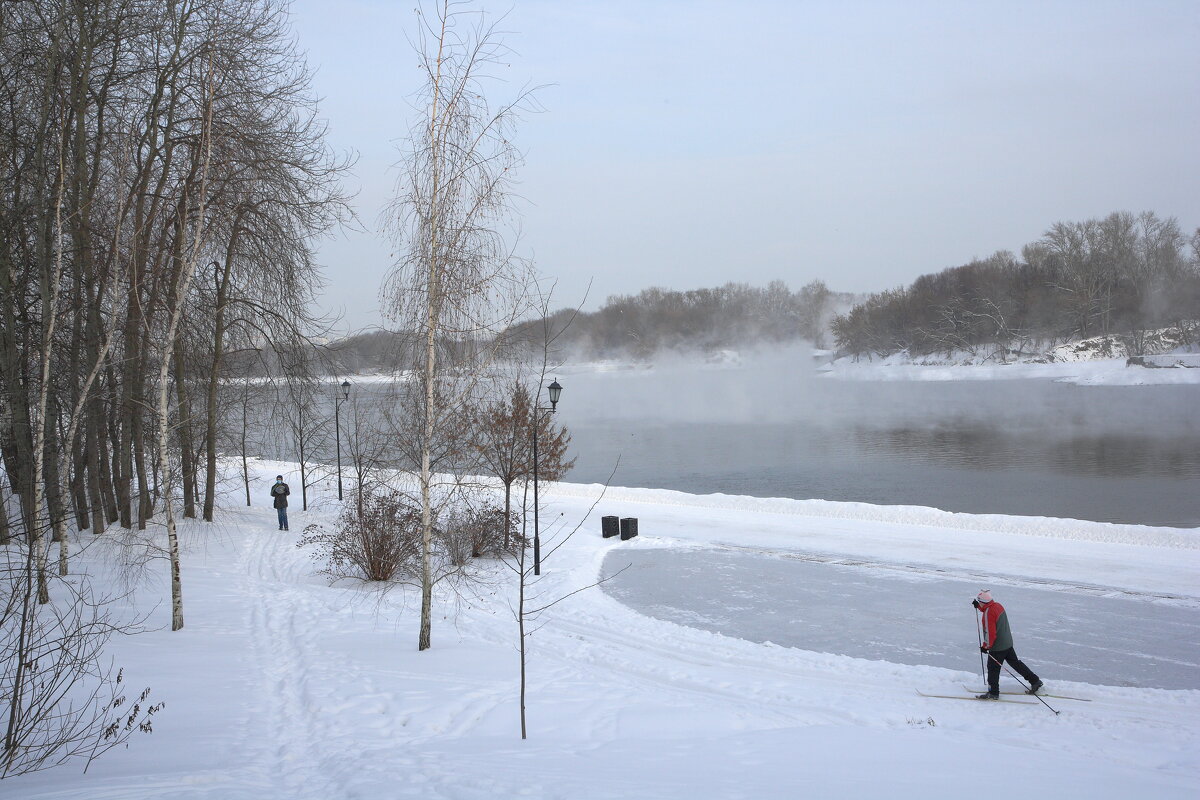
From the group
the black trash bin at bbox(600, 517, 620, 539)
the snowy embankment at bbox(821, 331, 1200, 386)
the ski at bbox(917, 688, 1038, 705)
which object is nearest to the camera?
the ski at bbox(917, 688, 1038, 705)

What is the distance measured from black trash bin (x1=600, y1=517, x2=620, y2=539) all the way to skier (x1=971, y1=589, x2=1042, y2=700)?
10917 millimetres

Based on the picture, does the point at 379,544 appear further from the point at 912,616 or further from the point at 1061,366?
the point at 1061,366

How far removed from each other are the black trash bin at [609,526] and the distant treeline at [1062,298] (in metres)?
86.8

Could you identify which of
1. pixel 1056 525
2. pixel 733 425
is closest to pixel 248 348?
pixel 1056 525

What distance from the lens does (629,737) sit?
7.12 meters

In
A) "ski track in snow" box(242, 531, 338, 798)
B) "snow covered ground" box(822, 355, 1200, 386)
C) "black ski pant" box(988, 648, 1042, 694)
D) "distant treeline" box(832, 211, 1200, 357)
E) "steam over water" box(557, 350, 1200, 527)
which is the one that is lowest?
"steam over water" box(557, 350, 1200, 527)

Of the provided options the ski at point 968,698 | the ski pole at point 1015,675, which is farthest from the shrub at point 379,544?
the ski pole at point 1015,675

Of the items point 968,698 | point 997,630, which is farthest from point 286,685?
point 997,630

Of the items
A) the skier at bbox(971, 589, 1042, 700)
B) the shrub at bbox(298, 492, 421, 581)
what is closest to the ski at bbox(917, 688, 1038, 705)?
the skier at bbox(971, 589, 1042, 700)

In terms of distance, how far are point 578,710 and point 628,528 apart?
36.3ft

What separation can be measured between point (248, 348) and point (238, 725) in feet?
43.4

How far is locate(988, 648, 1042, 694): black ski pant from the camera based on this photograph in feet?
28.4

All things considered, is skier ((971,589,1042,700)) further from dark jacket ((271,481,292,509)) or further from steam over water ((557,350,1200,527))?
dark jacket ((271,481,292,509))

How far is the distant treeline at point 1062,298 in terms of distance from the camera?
9244cm
